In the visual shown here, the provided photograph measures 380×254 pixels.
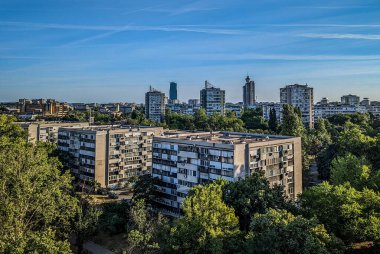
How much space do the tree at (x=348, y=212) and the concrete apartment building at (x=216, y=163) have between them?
9.58 m

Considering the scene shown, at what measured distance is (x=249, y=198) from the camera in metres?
28.2

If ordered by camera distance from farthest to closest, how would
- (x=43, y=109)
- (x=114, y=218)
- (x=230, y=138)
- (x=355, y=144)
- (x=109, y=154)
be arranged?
(x=43, y=109)
(x=109, y=154)
(x=355, y=144)
(x=230, y=138)
(x=114, y=218)

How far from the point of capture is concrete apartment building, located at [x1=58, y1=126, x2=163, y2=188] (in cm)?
5169

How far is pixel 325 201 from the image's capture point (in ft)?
82.7

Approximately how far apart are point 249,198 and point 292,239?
25.8 feet

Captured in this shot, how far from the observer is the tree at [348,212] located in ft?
74.5

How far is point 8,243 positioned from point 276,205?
19.9 m

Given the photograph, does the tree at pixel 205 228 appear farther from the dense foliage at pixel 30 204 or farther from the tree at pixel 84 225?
the tree at pixel 84 225

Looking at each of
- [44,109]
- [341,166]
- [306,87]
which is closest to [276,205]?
[341,166]

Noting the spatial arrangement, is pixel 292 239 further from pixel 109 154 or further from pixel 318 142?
pixel 318 142

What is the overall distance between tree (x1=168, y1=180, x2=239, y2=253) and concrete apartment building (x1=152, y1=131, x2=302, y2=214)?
9553 mm

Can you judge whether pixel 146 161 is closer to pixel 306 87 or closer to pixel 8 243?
pixel 8 243

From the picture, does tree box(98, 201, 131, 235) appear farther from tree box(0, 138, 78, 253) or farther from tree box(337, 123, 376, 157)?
tree box(337, 123, 376, 157)

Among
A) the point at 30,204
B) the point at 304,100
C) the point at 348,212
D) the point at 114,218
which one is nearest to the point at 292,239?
the point at 348,212
